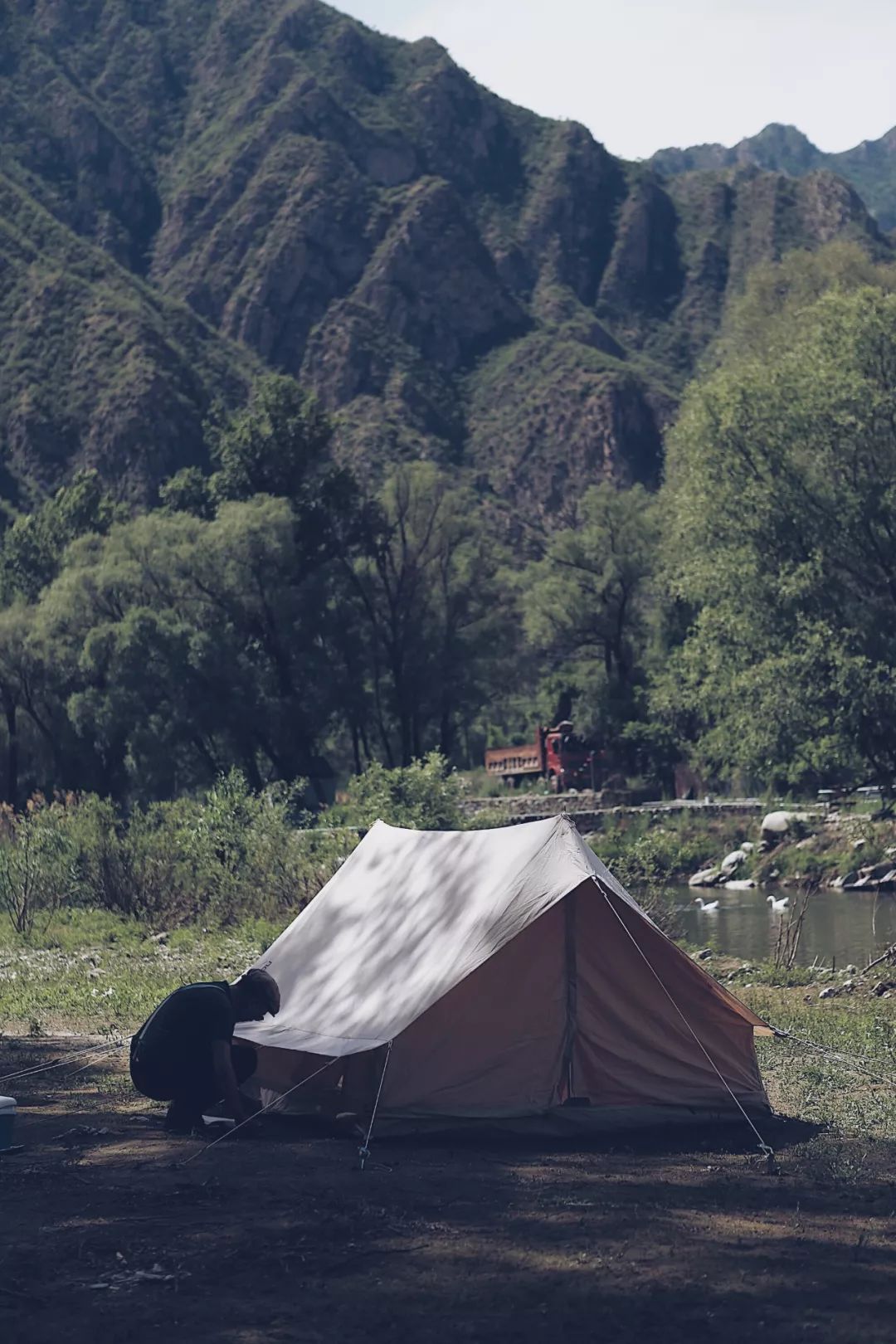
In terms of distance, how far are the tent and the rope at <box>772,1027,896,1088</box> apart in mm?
1226

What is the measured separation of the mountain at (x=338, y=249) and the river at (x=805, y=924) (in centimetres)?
7383

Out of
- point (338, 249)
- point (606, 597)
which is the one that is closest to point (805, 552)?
point (606, 597)

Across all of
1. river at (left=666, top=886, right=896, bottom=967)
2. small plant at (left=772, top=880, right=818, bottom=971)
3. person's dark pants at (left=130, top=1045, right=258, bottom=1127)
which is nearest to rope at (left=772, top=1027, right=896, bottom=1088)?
person's dark pants at (left=130, top=1045, right=258, bottom=1127)

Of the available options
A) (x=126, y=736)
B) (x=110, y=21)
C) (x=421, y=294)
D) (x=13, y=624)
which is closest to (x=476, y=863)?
(x=126, y=736)

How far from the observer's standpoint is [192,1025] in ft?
30.0

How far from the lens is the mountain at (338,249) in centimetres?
10162

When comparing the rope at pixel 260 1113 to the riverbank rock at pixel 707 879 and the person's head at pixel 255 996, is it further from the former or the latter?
the riverbank rock at pixel 707 879

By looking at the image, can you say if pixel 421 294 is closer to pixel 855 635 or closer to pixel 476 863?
pixel 855 635

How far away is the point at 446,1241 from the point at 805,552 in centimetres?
2832

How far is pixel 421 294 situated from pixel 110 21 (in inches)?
2170

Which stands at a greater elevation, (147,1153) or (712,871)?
(147,1153)

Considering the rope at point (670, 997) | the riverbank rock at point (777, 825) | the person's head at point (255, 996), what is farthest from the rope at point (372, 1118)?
the riverbank rock at point (777, 825)

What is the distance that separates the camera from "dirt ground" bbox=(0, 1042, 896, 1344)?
5.59 m

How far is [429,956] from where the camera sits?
9867mm
